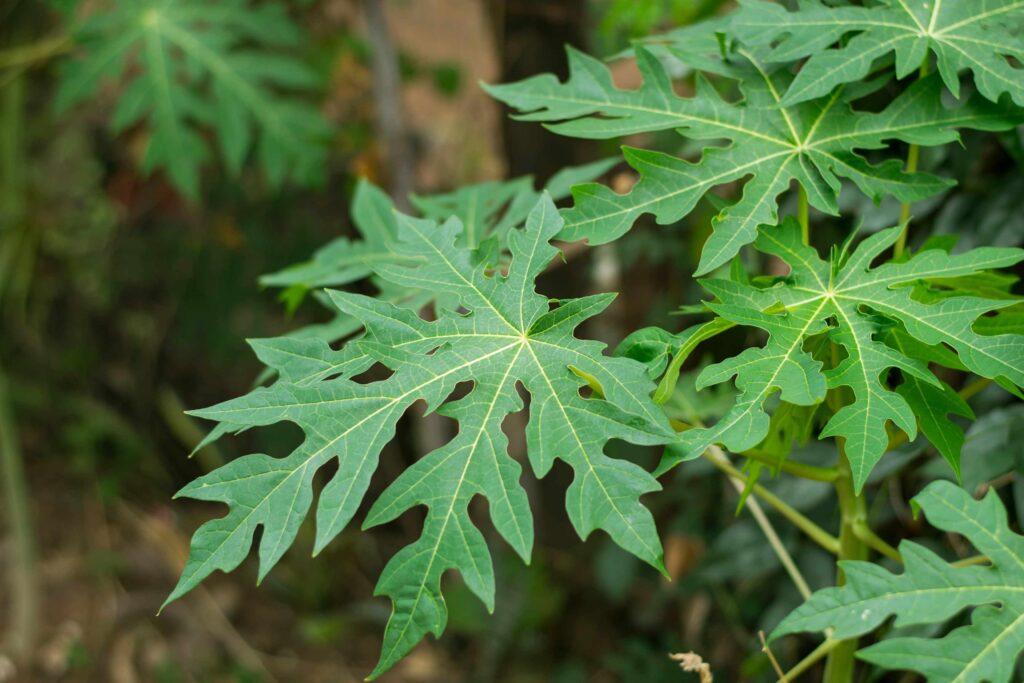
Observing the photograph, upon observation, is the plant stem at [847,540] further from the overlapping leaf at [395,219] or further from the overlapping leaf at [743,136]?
the overlapping leaf at [395,219]

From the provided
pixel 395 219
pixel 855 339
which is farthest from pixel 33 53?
pixel 855 339

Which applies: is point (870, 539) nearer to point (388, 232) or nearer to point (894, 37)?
point (894, 37)

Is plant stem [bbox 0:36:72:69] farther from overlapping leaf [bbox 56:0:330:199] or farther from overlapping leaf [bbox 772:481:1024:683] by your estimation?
overlapping leaf [bbox 772:481:1024:683]

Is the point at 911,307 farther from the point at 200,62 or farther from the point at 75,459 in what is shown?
the point at 75,459

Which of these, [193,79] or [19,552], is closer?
[193,79]

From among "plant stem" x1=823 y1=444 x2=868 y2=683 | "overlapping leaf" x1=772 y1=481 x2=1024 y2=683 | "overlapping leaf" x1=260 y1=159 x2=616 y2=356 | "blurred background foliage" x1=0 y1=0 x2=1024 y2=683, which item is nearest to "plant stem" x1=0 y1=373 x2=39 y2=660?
"blurred background foliage" x1=0 y1=0 x2=1024 y2=683

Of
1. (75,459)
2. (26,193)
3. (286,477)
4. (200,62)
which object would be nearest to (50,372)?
(75,459)
